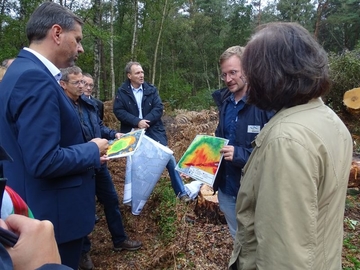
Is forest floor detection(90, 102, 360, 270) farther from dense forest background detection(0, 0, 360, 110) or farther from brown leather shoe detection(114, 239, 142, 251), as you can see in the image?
dense forest background detection(0, 0, 360, 110)

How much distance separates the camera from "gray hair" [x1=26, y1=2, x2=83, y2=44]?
1.86 metres

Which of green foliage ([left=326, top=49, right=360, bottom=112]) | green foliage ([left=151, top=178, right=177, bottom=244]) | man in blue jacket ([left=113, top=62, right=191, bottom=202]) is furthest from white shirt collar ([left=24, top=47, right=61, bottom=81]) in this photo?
green foliage ([left=326, top=49, right=360, bottom=112])

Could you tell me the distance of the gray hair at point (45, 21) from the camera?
1.86m

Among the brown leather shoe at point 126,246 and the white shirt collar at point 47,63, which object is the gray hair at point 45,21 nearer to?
the white shirt collar at point 47,63

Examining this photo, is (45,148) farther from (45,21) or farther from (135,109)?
(135,109)

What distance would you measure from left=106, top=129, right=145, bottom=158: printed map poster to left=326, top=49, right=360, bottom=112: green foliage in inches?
A: 310

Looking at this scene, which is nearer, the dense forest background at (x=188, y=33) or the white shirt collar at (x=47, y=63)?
the white shirt collar at (x=47, y=63)

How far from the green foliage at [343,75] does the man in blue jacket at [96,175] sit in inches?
296

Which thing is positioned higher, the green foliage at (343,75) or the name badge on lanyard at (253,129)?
the name badge on lanyard at (253,129)

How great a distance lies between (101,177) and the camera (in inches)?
130

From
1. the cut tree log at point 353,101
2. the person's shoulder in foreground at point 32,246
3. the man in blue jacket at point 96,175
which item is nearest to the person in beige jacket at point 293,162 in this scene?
the person's shoulder in foreground at point 32,246

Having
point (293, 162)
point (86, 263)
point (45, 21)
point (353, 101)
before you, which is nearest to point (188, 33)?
point (353, 101)

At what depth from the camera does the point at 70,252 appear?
206 centimetres

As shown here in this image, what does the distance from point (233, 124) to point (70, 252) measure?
152 centimetres
